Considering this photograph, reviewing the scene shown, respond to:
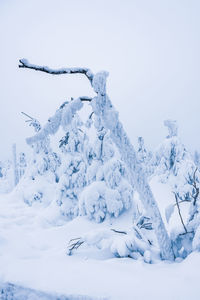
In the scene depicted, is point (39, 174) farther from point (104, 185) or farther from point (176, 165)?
point (176, 165)

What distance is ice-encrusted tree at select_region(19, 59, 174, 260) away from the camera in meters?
5.64

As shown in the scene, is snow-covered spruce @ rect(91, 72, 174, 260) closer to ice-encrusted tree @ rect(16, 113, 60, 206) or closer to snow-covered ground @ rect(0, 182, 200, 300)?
snow-covered ground @ rect(0, 182, 200, 300)

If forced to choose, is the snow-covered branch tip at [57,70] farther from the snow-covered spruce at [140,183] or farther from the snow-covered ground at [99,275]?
the snow-covered ground at [99,275]

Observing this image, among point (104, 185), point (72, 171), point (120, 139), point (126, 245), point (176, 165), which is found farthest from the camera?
point (176, 165)

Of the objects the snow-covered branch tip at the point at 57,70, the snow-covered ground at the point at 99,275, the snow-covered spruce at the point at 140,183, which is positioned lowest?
the snow-covered ground at the point at 99,275

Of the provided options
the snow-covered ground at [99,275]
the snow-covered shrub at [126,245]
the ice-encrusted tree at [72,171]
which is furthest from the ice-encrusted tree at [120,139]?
the ice-encrusted tree at [72,171]

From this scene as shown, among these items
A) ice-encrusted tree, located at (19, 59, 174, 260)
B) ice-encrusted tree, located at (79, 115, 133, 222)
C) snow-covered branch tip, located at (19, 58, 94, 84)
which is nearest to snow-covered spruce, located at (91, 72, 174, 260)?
ice-encrusted tree, located at (19, 59, 174, 260)

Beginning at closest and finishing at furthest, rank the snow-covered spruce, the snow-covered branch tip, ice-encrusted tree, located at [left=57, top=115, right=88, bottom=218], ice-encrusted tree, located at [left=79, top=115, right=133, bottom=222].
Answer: the snow-covered branch tip → the snow-covered spruce → ice-encrusted tree, located at [left=79, top=115, right=133, bottom=222] → ice-encrusted tree, located at [left=57, top=115, right=88, bottom=218]

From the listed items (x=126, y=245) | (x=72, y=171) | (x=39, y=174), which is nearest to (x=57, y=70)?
(x=126, y=245)

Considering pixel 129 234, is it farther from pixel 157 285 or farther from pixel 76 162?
pixel 76 162

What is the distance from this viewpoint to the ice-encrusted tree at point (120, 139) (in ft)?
18.5

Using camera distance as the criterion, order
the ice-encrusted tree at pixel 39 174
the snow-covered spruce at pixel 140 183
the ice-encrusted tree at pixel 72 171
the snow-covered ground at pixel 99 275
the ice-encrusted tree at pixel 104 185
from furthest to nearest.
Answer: the ice-encrusted tree at pixel 39 174 < the ice-encrusted tree at pixel 72 171 < the ice-encrusted tree at pixel 104 185 < the snow-covered spruce at pixel 140 183 < the snow-covered ground at pixel 99 275

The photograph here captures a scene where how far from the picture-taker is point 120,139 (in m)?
6.00

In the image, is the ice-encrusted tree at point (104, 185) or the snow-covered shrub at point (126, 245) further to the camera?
the ice-encrusted tree at point (104, 185)
